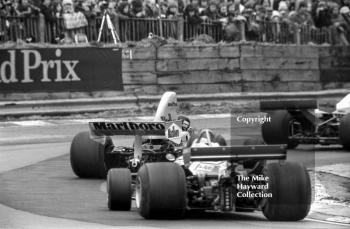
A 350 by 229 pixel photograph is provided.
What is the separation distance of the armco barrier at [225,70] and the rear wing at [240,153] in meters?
14.0

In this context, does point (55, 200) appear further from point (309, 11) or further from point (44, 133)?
point (309, 11)

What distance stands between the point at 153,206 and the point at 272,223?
124 cm

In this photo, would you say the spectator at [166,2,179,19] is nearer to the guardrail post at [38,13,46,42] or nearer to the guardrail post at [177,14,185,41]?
the guardrail post at [177,14,185,41]

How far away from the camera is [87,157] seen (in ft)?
49.4

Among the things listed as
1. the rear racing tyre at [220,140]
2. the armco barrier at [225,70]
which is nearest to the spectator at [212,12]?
the armco barrier at [225,70]

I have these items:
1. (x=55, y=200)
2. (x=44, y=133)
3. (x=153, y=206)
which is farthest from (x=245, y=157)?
(x=44, y=133)

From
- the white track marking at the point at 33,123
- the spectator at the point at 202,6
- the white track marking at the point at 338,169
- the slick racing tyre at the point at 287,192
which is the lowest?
the white track marking at the point at 33,123

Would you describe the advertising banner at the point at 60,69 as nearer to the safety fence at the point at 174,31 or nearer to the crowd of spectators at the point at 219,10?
the safety fence at the point at 174,31

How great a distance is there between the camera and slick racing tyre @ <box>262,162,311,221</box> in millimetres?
10203

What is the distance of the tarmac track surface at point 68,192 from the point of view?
10.5 meters

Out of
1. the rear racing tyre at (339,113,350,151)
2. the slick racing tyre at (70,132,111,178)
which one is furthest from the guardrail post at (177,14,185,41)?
the slick racing tyre at (70,132,111,178)

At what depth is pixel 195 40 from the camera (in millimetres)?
26422

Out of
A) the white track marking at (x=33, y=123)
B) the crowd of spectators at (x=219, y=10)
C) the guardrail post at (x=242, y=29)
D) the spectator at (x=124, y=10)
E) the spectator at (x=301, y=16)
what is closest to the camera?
the white track marking at (x=33, y=123)

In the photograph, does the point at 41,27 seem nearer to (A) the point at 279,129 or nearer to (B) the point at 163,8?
(B) the point at 163,8
